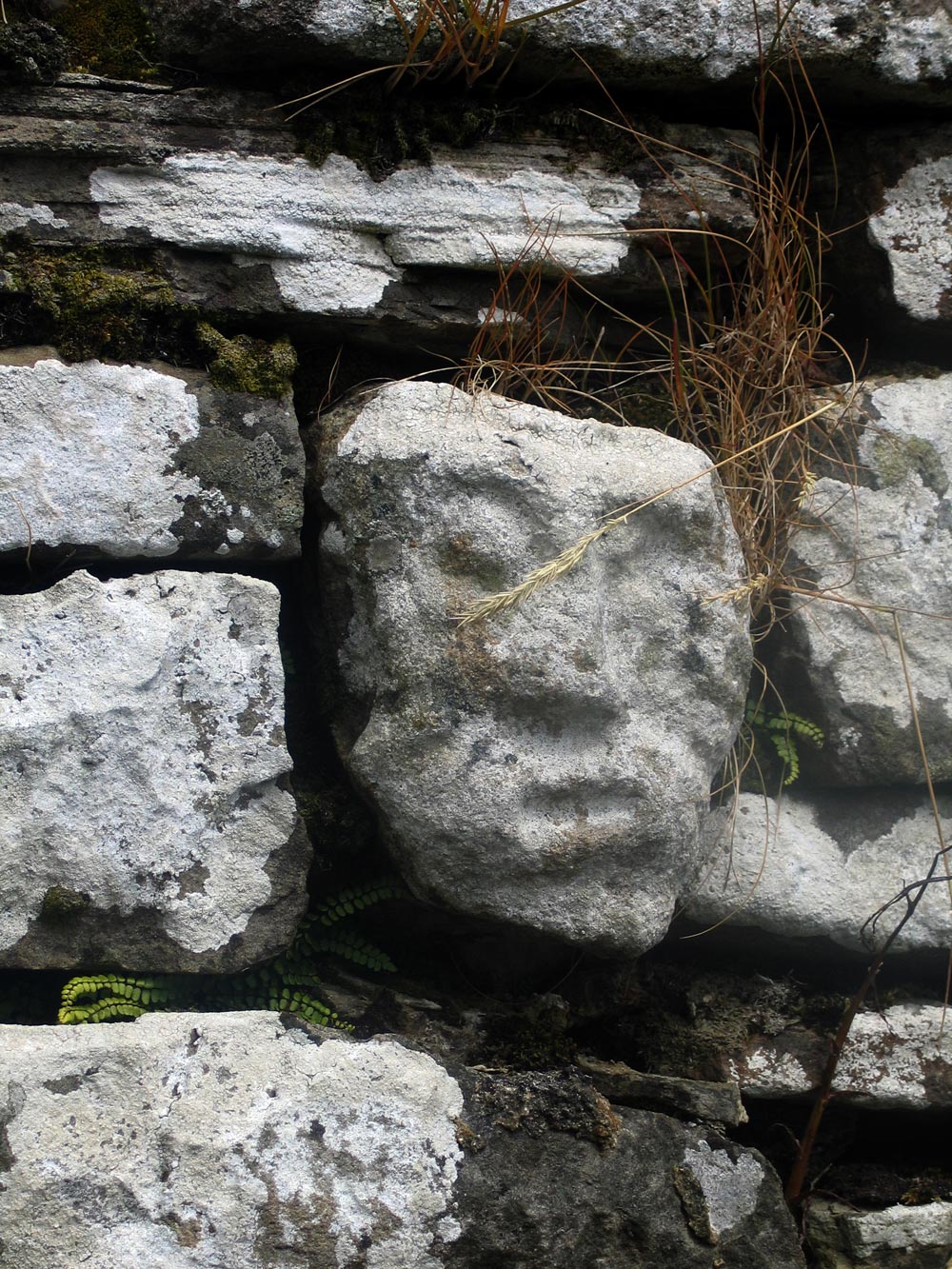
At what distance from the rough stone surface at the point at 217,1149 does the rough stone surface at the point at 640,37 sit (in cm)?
174

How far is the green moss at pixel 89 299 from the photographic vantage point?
1.95 m

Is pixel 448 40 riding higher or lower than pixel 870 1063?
higher

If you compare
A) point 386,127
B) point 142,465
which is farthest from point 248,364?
point 386,127

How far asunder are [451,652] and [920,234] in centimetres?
145

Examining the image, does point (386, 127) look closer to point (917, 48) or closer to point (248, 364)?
point (248, 364)

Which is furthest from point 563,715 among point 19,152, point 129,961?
point 19,152

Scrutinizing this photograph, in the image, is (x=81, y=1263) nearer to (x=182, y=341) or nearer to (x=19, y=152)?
(x=182, y=341)

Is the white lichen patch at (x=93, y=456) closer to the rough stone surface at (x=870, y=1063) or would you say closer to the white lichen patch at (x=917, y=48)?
the rough stone surface at (x=870, y=1063)

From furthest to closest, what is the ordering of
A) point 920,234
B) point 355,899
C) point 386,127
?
1. point 920,234
2. point 386,127
3. point 355,899

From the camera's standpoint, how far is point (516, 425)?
6.68 ft

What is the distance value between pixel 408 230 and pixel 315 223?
0.60 ft

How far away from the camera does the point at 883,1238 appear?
2.10 meters

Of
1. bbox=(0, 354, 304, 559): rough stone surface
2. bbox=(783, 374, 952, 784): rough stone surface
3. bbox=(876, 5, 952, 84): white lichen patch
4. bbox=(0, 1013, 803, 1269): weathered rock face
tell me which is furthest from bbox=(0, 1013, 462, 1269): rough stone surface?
bbox=(876, 5, 952, 84): white lichen patch

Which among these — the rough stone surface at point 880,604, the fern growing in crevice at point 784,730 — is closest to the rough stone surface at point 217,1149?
the fern growing in crevice at point 784,730
